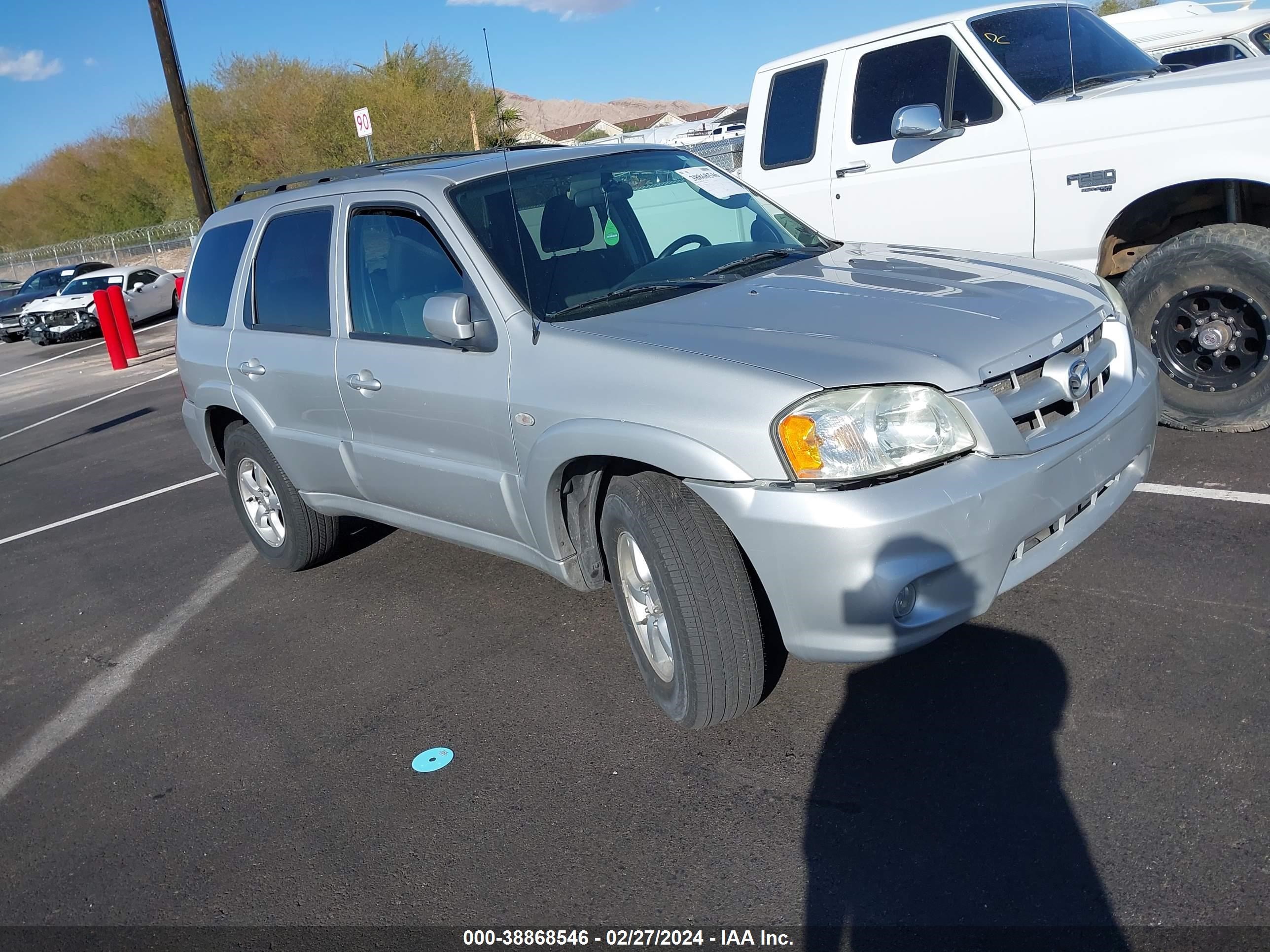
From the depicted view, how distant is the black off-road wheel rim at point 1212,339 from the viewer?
5.14 metres

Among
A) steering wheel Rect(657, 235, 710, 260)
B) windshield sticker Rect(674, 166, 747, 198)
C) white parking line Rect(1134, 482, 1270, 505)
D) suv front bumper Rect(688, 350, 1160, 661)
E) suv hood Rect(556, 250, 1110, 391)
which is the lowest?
white parking line Rect(1134, 482, 1270, 505)

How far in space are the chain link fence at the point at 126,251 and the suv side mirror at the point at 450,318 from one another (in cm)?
3959

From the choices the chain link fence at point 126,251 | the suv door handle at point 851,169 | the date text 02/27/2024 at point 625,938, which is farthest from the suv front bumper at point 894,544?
the chain link fence at point 126,251

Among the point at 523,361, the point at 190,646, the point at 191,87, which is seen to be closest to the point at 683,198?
the point at 523,361

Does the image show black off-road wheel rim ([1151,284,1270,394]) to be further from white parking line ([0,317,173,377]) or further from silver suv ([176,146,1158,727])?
white parking line ([0,317,173,377])

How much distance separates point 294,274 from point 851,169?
3.25 metres

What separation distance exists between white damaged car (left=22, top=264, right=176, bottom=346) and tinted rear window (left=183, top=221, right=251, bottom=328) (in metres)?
19.5

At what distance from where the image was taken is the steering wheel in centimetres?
424

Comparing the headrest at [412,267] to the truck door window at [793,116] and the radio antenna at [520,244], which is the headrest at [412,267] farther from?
the truck door window at [793,116]

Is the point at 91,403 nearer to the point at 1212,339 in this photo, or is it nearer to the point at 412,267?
the point at 412,267

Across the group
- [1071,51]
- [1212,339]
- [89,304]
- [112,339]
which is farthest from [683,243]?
[89,304]

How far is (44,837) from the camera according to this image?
11.9 ft

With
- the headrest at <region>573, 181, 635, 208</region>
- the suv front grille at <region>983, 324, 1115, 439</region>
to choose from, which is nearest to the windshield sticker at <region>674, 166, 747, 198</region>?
the headrest at <region>573, 181, 635, 208</region>

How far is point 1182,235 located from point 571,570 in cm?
348
